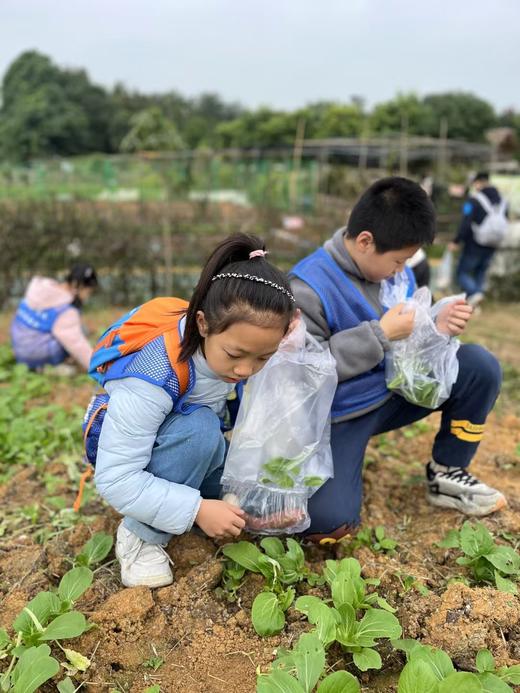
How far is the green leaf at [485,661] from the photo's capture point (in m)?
1.38

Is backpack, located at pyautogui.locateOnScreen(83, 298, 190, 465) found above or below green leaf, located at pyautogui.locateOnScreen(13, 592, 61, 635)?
above

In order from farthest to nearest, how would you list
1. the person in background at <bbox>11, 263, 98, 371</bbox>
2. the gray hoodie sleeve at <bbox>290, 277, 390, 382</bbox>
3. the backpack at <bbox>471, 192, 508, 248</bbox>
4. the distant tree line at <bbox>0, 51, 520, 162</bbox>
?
the distant tree line at <bbox>0, 51, 520, 162</bbox>, the backpack at <bbox>471, 192, 508, 248</bbox>, the person in background at <bbox>11, 263, 98, 371</bbox>, the gray hoodie sleeve at <bbox>290, 277, 390, 382</bbox>

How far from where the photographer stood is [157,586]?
1.71m

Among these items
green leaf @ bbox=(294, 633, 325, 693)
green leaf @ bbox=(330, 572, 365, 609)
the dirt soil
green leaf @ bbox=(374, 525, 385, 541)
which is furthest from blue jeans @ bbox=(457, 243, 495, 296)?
green leaf @ bbox=(294, 633, 325, 693)

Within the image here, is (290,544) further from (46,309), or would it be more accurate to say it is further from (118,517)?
(46,309)

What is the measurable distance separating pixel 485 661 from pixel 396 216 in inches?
51.7

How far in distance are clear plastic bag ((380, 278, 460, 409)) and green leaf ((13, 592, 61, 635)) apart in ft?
3.96

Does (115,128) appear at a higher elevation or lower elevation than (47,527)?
higher

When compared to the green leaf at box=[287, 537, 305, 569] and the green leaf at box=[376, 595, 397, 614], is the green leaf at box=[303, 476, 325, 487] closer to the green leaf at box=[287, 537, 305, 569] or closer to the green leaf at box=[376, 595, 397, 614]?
the green leaf at box=[287, 537, 305, 569]

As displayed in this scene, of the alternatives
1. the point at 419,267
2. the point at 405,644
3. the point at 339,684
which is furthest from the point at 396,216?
the point at 419,267

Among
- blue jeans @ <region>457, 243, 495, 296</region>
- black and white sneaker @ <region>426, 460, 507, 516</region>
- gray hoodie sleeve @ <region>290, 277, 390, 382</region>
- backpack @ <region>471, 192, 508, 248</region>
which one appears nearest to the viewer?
gray hoodie sleeve @ <region>290, 277, 390, 382</region>

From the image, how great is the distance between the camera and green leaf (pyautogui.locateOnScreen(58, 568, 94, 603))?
156 cm

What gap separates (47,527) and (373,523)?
117 centimetres

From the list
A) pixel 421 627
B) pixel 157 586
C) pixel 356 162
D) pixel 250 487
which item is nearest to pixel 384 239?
pixel 250 487
